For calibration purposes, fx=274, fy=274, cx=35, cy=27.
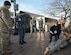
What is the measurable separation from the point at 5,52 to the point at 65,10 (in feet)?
116

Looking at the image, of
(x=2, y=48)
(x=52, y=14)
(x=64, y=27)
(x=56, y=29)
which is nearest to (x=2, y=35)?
(x=2, y=48)

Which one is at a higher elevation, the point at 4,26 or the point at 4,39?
the point at 4,26

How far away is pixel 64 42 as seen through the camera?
11.5 metres

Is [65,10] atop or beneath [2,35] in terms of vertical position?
beneath

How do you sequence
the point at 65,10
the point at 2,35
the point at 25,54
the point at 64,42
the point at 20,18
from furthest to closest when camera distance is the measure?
1. the point at 65,10
2. the point at 20,18
3. the point at 64,42
4. the point at 25,54
5. the point at 2,35

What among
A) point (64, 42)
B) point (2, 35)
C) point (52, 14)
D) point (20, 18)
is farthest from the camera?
point (52, 14)

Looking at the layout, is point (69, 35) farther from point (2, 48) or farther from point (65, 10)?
point (65, 10)

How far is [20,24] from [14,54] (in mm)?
3406

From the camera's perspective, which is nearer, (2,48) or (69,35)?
(2,48)

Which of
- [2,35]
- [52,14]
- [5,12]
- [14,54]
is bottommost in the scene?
[52,14]

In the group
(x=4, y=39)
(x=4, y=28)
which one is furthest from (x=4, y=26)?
(x=4, y=39)

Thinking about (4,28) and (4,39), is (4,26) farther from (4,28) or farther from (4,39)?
(4,39)

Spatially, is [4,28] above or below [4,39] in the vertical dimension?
above

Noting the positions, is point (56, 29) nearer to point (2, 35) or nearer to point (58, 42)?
point (58, 42)
